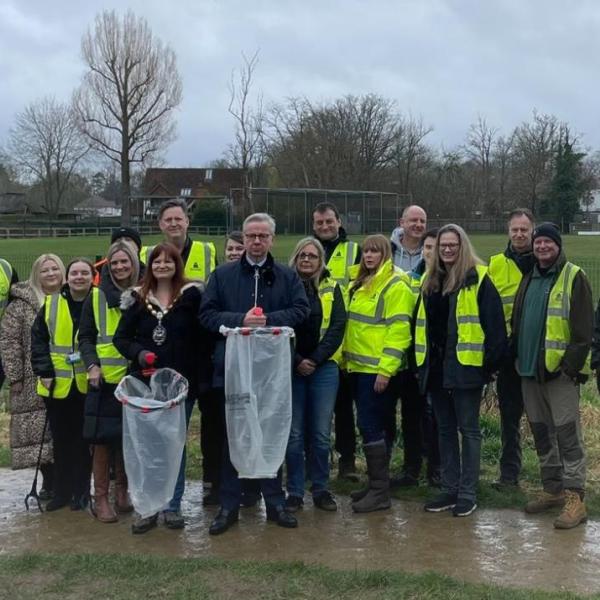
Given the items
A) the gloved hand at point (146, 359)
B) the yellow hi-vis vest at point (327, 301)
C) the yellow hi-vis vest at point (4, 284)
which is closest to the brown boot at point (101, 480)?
the gloved hand at point (146, 359)

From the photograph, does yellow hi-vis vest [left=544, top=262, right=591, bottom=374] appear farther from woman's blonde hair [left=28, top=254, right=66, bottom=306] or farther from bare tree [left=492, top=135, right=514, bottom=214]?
bare tree [left=492, top=135, right=514, bottom=214]

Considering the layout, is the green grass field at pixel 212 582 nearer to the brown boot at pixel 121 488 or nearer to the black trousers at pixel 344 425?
the brown boot at pixel 121 488

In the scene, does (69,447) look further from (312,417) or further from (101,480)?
(312,417)

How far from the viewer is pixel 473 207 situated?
6506 cm

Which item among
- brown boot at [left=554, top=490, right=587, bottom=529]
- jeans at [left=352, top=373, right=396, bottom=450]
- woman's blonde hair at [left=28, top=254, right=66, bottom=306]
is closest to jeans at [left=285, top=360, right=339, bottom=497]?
jeans at [left=352, top=373, right=396, bottom=450]

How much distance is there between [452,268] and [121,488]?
107 inches

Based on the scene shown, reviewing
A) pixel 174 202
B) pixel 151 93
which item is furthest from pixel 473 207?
pixel 174 202

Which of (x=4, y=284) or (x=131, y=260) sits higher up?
(x=131, y=260)

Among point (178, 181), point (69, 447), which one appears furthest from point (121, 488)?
point (178, 181)

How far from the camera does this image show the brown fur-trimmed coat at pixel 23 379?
555 cm

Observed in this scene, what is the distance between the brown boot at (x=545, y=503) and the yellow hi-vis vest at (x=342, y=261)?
2034 mm

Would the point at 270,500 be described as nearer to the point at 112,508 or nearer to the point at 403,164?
the point at 112,508

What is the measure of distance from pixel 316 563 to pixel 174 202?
2.85m

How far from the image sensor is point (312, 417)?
531 cm
